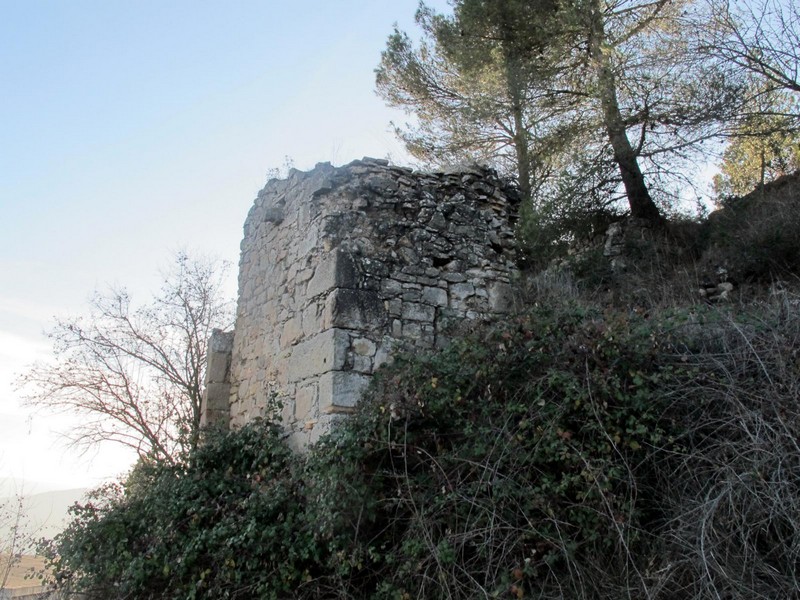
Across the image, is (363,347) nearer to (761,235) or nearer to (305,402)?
(305,402)

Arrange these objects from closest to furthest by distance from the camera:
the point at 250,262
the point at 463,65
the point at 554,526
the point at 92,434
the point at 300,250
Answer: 1. the point at 554,526
2. the point at 300,250
3. the point at 250,262
4. the point at 92,434
5. the point at 463,65

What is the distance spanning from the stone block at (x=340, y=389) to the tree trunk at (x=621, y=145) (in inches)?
232

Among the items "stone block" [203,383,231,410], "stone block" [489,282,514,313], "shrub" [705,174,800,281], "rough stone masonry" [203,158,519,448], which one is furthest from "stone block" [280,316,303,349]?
"shrub" [705,174,800,281]

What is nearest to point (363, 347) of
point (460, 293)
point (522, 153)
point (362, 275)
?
point (362, 275)

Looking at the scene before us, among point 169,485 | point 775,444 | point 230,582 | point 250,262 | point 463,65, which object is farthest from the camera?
point 463,65

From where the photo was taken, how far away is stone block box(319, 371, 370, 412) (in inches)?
187

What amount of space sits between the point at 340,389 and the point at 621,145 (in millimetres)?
6176

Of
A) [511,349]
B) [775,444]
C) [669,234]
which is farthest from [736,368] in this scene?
[669,234]

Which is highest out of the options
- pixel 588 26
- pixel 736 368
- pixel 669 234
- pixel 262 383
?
pixel 588 26

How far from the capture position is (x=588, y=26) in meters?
9.45

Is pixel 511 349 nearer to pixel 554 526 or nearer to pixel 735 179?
pixel 554 526

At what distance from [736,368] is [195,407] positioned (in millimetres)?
7256

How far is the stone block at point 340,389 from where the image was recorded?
15.6 feet

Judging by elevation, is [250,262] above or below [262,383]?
above
